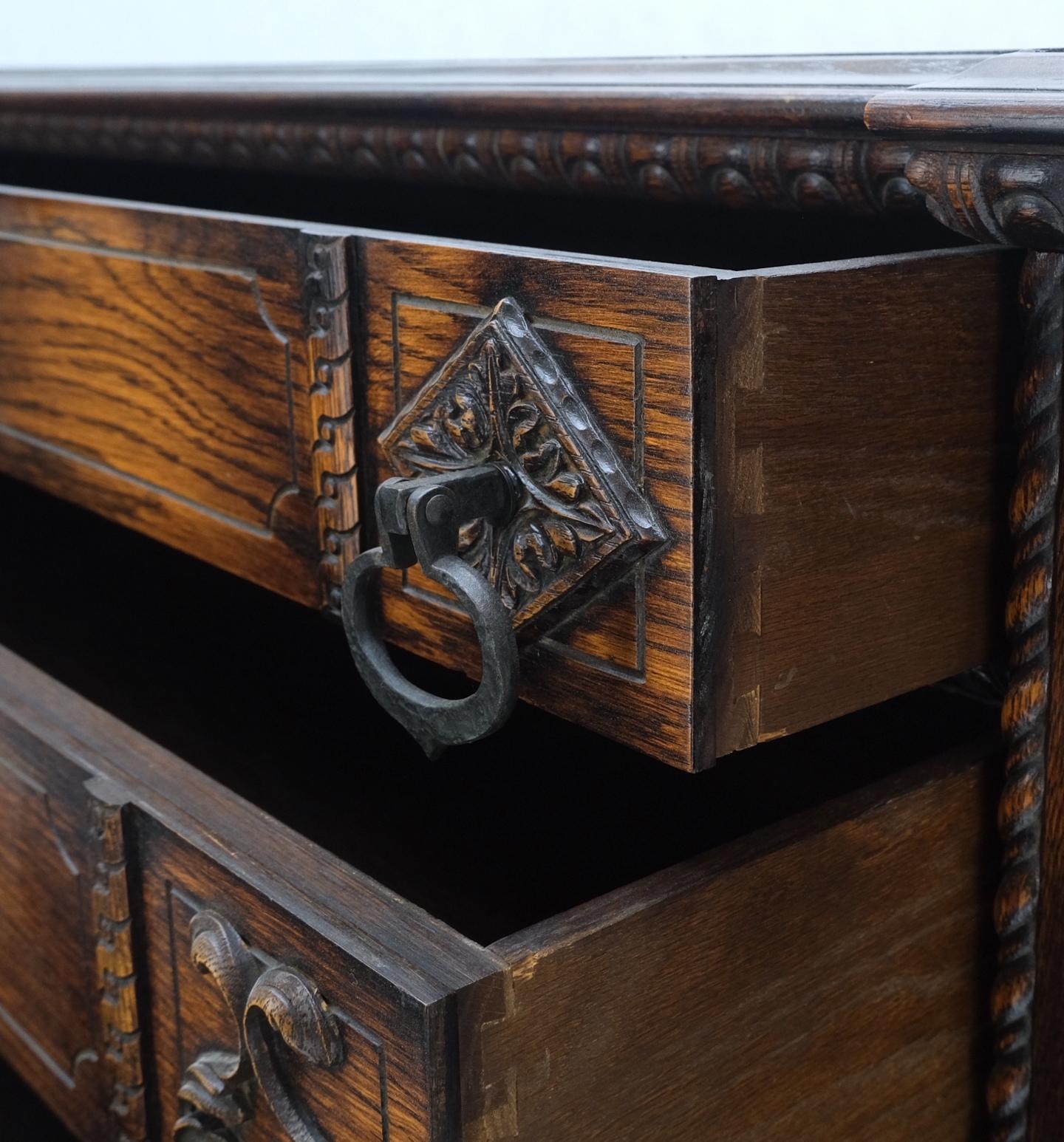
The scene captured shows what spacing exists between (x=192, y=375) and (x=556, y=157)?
19 cm

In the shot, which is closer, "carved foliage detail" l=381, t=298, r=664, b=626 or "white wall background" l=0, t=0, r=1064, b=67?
"carved foliage detail" l=381, t=298, r=664, b=626

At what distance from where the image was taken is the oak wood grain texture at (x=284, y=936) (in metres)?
0.47

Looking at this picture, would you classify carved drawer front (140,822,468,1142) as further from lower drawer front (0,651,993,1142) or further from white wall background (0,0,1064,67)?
Result: white wall background (0,0,1064,67)

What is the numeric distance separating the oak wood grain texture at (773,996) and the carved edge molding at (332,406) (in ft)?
0.63

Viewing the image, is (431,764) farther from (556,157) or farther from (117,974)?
(556,157)

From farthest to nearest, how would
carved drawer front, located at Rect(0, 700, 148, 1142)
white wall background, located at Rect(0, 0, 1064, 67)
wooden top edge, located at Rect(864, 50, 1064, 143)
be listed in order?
white wall background, located at Rect(0, 0, 1064, 67) → carved drawer front, located at Rect(0, 700, 148, 1142) → wooden top edge, located at Rect(864, 50, 1064, 143)

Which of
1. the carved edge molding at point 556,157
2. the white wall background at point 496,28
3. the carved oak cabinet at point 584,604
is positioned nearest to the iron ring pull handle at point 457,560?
the carved oak cabinet at point 584,604

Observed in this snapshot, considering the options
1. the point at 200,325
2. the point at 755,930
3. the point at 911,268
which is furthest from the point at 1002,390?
the point at 200,325

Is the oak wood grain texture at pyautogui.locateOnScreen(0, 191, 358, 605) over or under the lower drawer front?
over

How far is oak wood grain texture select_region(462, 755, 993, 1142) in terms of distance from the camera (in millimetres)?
487

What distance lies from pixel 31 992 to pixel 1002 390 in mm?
541

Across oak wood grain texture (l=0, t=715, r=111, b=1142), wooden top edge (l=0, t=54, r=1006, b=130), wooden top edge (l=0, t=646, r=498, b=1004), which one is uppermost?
wooden top edge (l=0, t=54, r=1006, b=130)

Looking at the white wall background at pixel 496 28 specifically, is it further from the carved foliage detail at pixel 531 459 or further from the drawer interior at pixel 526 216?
the carved foliage detail at pixel 531 459

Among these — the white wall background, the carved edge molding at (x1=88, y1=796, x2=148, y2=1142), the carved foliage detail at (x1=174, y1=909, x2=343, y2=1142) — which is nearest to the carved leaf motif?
the carved foliage detail at (x1=174, y1=909, x2=343, y2=1142)
